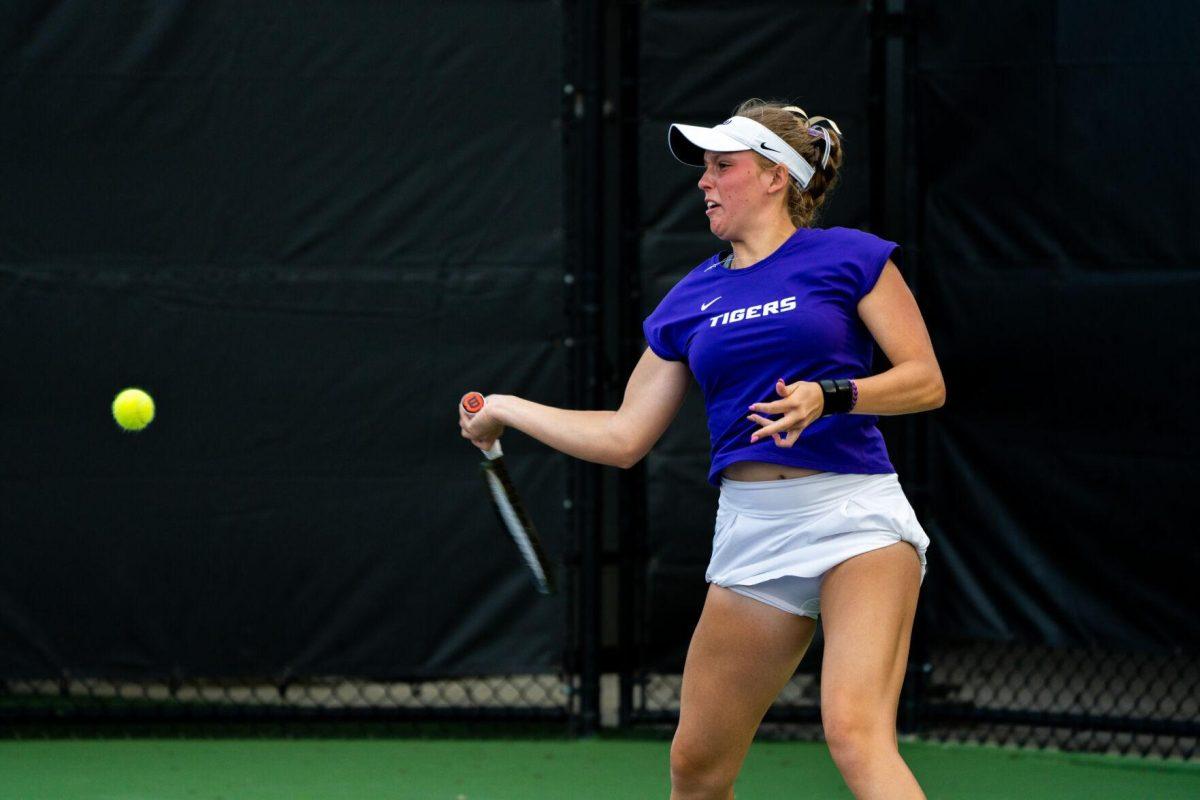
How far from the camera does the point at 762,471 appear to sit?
3096 mm

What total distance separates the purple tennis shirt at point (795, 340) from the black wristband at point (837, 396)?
0.19 meters

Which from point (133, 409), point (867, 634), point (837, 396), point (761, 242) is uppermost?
point (761, 242)

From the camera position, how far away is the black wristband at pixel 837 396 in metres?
2.76

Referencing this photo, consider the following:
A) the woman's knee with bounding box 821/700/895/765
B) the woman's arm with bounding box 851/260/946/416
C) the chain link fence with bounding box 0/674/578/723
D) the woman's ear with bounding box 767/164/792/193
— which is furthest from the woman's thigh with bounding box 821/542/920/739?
the chain link fence with bounding box 0/674/578/723

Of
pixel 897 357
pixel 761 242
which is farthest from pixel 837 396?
pixel 761 242

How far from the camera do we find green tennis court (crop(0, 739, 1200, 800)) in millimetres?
4695

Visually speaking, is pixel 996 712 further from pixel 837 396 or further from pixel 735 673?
pixel 837 396

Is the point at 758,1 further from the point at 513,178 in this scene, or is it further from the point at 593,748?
the point at 593,748

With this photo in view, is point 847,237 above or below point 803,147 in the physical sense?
below

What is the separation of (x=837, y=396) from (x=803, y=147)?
0.69 m

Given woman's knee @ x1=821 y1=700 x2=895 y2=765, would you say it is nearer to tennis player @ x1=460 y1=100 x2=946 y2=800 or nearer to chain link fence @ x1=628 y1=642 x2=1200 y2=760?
tennis player @ x1=460 y1=100 x2=946 y2=800

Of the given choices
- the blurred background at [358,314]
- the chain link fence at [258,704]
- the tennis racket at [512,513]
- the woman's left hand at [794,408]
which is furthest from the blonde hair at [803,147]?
the chain link fence at [258,704]

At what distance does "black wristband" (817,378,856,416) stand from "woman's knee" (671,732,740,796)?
730mm

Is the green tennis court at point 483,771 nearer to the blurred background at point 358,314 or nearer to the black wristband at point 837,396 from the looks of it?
the blurred background at point 358,314
